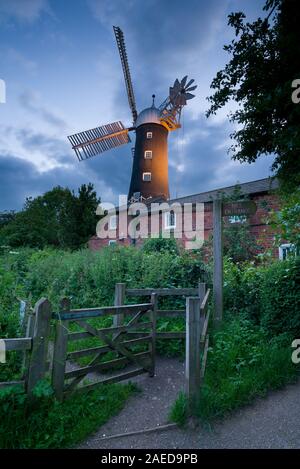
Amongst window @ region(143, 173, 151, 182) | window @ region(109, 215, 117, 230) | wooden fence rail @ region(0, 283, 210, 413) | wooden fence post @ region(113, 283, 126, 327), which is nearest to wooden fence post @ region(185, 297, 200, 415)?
wooden fence rail @ region(0, 283, 210, 413)

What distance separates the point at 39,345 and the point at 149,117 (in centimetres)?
3025

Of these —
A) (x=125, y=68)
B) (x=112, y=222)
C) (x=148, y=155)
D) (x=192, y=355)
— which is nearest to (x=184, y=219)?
(x=112, y=222)

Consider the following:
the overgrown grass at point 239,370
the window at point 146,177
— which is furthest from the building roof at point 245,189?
the window at point 146,177

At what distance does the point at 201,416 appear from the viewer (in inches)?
135

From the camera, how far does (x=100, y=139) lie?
32.9 meters

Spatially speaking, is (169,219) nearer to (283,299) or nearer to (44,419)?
(283,299)

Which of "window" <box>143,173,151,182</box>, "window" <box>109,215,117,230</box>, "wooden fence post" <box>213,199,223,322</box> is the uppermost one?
"window" <box>143,173,151,182</box>

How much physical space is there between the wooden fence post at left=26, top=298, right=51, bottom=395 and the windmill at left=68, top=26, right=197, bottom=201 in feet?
78.5

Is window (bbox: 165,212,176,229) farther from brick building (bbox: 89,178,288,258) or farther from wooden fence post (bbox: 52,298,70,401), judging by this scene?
wooden fence post (bbox: 52,298,70,401)

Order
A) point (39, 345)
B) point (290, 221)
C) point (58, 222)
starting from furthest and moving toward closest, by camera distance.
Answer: point (58, 222) < point (290, 221) < point (39, 345)

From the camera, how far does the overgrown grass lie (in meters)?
3.58

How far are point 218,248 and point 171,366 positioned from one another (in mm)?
2724

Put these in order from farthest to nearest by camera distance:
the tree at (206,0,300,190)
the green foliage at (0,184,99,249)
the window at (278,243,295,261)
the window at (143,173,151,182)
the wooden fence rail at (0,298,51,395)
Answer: the window at (143,173,151,182)
the green foliage at (0,184,99,249)
the window at (278,243,295,261)
the tree at (206,0,300,190)
the wooden fence rail at (0,298,51,395)

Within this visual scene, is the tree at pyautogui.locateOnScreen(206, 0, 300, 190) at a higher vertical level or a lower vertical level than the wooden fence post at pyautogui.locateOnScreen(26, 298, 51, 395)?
higher
